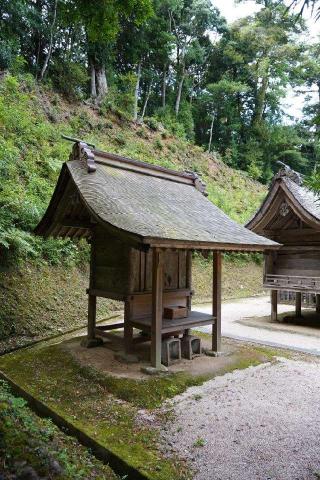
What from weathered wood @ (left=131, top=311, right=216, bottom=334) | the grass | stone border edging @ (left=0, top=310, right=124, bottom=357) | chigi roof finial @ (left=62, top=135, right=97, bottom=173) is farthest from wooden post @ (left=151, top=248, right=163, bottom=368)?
stone border edging @ (left=0, top=310, right=124, bottom=357)

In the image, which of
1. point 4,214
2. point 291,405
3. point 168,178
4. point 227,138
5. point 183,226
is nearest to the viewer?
point 291,405

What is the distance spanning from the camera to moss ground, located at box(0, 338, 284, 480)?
13.3ft

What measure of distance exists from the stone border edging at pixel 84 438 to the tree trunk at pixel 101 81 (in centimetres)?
2496

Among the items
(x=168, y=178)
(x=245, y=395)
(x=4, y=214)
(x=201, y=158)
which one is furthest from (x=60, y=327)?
(x=201, y=158)

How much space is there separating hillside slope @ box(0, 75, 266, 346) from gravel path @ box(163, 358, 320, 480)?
5.16 meters

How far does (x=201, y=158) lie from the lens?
1171 inches

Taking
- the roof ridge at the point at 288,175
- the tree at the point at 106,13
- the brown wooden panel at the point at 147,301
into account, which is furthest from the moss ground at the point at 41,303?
the roof ridge at the point at 288,175

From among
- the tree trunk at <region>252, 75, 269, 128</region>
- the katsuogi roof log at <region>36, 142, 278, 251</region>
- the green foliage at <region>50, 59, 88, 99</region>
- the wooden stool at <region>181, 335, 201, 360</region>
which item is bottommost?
the wooden stool at <region>181, 335, 201, 360</region>

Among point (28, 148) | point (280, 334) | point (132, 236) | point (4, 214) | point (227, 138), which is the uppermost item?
point (227, 138)

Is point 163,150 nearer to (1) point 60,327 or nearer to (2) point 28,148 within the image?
(2) point 28,148

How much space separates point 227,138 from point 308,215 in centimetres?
2549

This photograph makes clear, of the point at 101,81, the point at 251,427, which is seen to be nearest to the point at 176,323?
the point at 251,427

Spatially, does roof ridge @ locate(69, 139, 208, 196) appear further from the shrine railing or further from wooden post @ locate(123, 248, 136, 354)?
the shrine railing

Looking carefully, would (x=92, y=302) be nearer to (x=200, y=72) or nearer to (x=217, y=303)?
(x=217, y=303)
